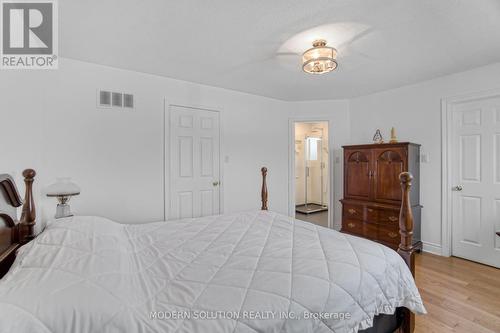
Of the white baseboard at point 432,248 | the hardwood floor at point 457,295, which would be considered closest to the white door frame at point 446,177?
the white baseboard at point 432,248

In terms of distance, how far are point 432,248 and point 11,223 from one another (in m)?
4.38

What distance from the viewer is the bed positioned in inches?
31.2

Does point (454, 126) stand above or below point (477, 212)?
above

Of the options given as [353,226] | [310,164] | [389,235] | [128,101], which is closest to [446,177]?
[389,235]

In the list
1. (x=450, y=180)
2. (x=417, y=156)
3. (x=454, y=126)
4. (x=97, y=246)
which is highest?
(x=454, y=126)

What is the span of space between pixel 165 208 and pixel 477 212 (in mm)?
3934

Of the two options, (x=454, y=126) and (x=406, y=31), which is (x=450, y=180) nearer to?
(x=454, y=126)

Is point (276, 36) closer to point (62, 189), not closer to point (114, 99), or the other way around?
point (114, 99)

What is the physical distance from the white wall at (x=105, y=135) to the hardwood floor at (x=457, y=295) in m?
2.50

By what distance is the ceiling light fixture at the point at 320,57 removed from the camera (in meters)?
2.26

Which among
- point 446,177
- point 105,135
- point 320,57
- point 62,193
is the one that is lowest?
point 62,193

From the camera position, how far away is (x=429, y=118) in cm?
336

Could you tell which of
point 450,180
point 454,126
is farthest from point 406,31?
point 450,180

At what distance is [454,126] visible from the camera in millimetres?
3164
